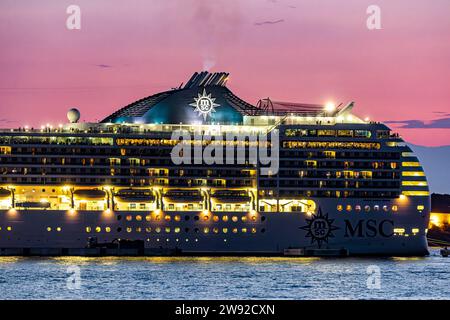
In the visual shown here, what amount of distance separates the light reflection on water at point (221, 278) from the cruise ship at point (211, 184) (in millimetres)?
2961

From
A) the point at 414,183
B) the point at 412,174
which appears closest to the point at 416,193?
the point at 414,183

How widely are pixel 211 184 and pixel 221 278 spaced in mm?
22392

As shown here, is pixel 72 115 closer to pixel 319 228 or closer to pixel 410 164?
pixel 319 228

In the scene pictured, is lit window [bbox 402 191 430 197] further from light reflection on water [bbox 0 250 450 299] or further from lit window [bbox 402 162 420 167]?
Answer: light reflection on water [bbox 0 250 450 299]

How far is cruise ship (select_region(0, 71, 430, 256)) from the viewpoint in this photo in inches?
3349

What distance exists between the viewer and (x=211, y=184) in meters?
88.6

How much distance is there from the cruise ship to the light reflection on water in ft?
9.71

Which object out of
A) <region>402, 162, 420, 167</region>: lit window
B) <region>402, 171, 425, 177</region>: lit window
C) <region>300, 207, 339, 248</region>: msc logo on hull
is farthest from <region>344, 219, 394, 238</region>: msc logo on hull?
<region>402, 162, 420, 167</region>: lit window

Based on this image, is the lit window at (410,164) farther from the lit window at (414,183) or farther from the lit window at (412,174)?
the lit window at (414,183)

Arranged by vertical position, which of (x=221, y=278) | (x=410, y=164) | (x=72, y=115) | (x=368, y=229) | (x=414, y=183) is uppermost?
(x=72, y=115)

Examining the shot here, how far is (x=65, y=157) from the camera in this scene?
88.2 m

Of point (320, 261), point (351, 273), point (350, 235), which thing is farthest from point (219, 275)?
point (350, 235)

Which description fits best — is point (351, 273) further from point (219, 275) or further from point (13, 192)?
point (13, 192)

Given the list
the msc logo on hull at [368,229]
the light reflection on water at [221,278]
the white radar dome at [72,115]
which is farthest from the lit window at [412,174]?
the white radar dome at [72,115]
